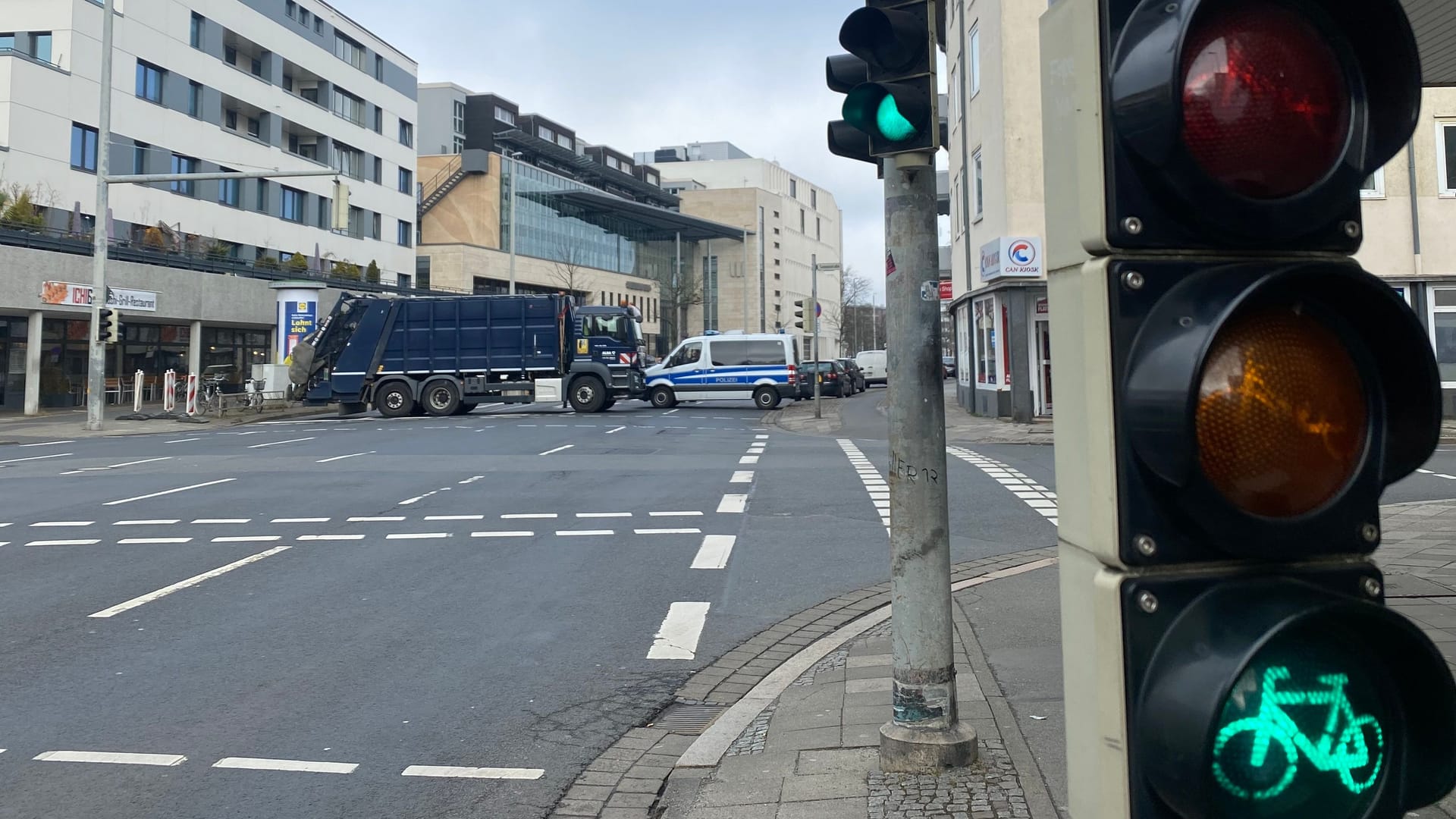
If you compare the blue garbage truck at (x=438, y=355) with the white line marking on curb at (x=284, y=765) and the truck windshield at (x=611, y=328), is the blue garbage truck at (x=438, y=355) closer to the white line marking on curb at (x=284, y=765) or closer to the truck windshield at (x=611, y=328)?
→ the truck windshield at (x=611, y=328)

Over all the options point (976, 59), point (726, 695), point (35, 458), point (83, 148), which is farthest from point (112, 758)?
point (83, 148)

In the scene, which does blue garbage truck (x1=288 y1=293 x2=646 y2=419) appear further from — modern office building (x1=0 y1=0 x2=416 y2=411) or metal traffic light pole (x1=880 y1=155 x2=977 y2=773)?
metal traffic light pole (x1=880 y1=155 x2=977 y2=773)

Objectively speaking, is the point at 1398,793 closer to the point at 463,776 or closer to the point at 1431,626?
the point at 463,776

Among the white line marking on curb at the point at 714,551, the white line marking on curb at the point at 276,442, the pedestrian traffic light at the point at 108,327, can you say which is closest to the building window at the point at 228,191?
the pedestrian traffic light at the point at 108,327

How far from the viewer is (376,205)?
54438mm

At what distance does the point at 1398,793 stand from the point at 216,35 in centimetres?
4827

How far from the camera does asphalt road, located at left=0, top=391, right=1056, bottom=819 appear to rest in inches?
181

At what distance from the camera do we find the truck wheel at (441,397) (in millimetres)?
32625

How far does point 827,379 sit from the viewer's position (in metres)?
45.3

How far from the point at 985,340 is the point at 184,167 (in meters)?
29.3

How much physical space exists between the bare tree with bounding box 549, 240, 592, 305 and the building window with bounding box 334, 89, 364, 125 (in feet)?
102

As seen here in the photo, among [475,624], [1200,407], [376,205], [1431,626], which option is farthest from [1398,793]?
[376,205]

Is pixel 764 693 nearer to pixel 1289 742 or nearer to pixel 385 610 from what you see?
pixel 385 610

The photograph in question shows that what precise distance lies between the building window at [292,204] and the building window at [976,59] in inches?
1188
